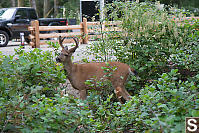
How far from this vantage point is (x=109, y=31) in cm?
759

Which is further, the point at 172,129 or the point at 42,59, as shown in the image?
the point at 42,59

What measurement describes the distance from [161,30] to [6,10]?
1462 cm

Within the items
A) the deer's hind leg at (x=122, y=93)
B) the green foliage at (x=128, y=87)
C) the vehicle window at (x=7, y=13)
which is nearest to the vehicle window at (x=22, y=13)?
the vehicle window at (x=7, y=13)

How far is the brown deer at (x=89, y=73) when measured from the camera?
20.5 feet

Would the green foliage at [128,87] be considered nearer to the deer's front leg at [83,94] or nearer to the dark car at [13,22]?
the deer's front leg at [83,94]

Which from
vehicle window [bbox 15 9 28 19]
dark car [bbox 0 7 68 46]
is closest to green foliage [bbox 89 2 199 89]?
dark car [bbox 0 7 68 46]

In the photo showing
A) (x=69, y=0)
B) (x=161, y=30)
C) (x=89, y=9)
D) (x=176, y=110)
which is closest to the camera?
(x=176, y=110)

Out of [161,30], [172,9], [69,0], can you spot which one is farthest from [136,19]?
[69,0]

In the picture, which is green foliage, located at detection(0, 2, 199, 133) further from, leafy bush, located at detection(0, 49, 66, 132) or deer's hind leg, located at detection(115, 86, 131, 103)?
deer's hind leg, located at detection(115, 86, 131, 103)

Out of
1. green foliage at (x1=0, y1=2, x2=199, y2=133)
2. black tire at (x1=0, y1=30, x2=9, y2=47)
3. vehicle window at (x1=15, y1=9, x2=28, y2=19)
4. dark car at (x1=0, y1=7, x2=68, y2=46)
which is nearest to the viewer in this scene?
green foliage at (x1=0, y1=2, x2=199, y2=133)

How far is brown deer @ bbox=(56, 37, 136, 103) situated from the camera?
20.5 ft

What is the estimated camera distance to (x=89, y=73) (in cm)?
654

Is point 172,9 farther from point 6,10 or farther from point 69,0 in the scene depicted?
point 69,0

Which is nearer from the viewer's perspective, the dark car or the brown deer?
the brown deer
